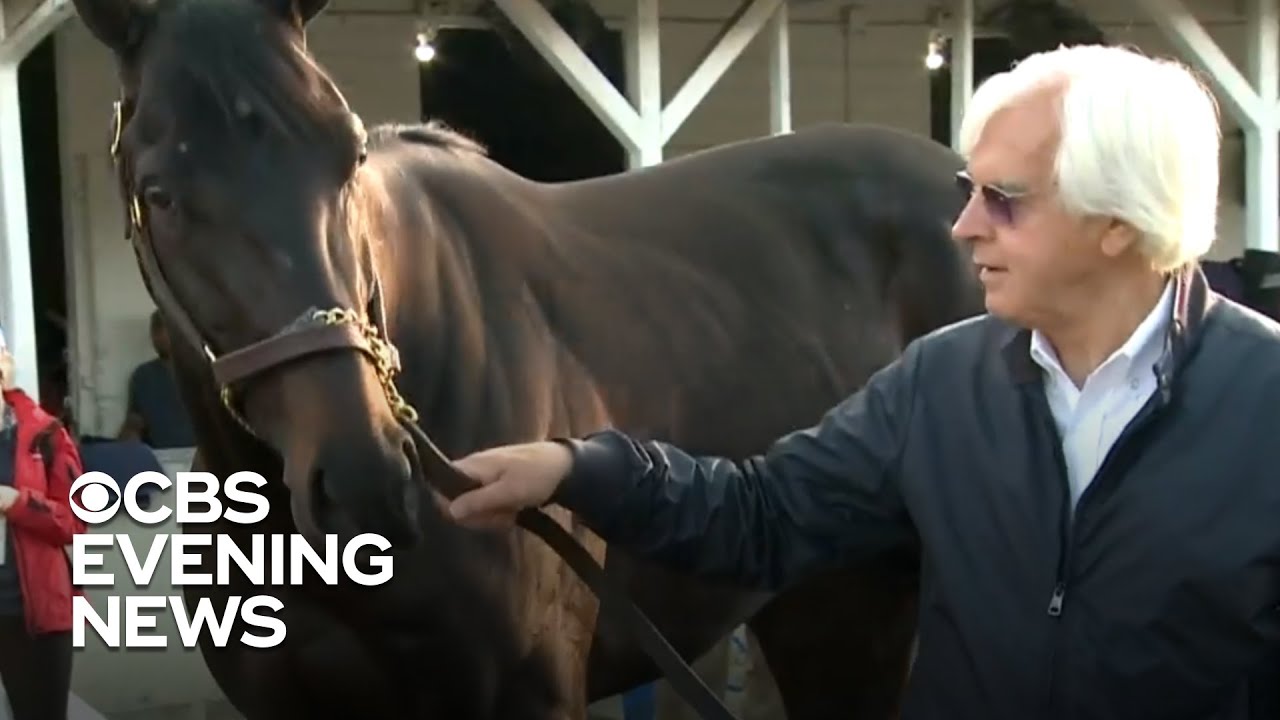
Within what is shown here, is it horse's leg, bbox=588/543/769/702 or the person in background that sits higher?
horse's leg, bbox=588/543/769/702

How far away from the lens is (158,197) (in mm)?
2006

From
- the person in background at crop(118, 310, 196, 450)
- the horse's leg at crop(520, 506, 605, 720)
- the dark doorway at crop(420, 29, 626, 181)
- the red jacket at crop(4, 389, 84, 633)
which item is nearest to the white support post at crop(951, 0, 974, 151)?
the dark doorway at crop(420, 29, 626, 181)

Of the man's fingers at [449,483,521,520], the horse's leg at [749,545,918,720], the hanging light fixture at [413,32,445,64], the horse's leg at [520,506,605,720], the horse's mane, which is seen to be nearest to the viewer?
the man's fingers at [449,483,521,520]

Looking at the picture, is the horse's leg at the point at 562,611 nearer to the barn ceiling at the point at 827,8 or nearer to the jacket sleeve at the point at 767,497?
the jacket sleeve at the point at 767,497

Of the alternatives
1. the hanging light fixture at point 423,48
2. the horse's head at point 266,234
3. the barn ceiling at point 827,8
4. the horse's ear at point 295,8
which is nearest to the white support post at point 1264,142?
the barn ceiling at point 827,8

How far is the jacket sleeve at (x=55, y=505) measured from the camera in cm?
410

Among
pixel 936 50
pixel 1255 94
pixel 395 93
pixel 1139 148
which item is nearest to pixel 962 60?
pixel 936 50

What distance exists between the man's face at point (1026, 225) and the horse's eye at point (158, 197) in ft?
3.34

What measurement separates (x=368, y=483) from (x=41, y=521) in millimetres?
2591

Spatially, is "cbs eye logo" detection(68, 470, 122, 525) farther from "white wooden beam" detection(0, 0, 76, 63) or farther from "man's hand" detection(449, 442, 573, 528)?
"man's hand" detection(449, 442, 573, 528)

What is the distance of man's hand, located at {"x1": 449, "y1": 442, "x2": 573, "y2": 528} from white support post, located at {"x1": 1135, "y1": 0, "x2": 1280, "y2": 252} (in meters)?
6.27

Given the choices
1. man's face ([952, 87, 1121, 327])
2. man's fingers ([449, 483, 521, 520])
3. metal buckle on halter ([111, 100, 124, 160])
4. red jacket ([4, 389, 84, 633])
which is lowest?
red jacket ([4, 389, 84, 633])

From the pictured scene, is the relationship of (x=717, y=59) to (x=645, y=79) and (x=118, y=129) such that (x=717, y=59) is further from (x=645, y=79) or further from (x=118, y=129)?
(x=118, y=129)

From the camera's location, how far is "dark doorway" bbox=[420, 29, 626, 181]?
7.95m
